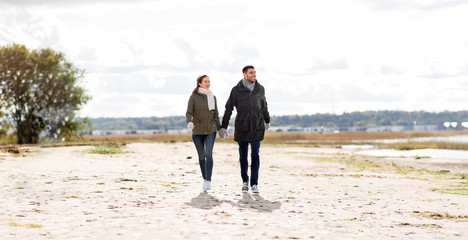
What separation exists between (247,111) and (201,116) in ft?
2.90

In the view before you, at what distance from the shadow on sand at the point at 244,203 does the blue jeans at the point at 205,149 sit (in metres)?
0.85

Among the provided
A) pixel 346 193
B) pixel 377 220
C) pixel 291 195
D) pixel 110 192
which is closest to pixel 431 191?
pixel 346 193

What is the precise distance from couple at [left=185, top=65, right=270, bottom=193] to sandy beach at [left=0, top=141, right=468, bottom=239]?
0.80 meters

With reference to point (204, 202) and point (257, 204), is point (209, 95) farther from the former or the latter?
point (257, 204)

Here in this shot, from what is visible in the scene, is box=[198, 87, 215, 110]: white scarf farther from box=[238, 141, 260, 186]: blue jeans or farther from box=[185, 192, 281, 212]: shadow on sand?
box=[185, 192, 281, 212]: shadow on sand

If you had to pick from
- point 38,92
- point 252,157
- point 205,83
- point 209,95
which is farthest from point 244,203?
point 38,92

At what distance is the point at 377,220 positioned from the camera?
318 inches

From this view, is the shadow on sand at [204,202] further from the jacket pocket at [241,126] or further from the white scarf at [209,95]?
the white scarf at [209,95]

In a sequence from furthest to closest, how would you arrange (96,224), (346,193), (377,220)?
(346,193)
(377,220)
(96,224)

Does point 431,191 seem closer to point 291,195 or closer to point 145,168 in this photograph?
point 291,195

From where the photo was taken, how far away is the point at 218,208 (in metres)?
8.92

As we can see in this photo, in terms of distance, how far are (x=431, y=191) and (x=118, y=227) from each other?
7.56 m

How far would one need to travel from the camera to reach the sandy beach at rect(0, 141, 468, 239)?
22.8 ft

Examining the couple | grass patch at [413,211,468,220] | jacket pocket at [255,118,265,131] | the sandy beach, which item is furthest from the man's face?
grass patch at [413,211,468,220]
